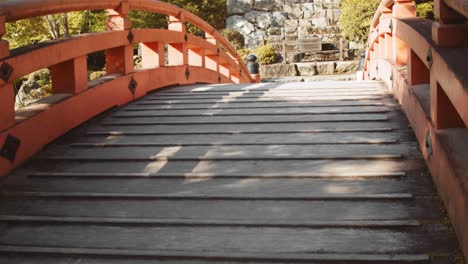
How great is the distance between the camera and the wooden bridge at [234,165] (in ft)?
8.71

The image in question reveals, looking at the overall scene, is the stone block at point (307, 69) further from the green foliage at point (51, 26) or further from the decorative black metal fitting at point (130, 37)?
the decorative black metal fitting at point (130, 37)

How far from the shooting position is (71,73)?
4.68 m

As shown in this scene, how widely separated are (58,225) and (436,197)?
6.18 feet

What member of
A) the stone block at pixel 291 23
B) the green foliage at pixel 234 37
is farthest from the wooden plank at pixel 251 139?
the stone block at pixel 291 23

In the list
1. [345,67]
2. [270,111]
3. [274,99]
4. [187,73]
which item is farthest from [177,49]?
[345,67]

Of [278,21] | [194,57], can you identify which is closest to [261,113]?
[194,57]

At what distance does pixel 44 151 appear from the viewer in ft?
13.8

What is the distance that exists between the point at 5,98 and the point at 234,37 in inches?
838

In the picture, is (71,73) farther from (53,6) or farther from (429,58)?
(429,58)

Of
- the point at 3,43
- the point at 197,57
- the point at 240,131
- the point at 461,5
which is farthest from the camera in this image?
the point at 197,57

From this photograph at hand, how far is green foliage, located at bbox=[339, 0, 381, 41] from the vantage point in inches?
776

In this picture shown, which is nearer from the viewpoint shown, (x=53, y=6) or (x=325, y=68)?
(x=53, y=6)

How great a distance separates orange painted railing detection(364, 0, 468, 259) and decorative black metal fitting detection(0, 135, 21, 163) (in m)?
2.48

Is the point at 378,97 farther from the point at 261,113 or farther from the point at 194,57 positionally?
the point at 194,57
